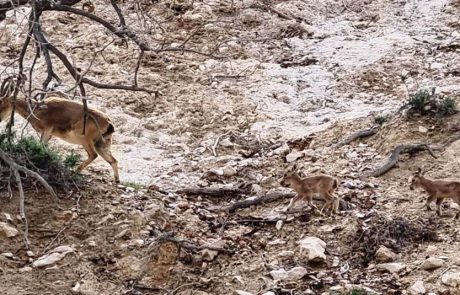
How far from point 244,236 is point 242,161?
7.98 ft

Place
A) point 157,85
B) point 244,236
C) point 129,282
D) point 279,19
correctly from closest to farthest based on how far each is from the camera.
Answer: point 129,282 < point 244,236 < point 157,85 < point 279,19

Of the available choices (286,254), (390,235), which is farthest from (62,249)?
(390,235)

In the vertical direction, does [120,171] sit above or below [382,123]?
below

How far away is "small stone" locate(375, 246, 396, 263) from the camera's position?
22.5ft

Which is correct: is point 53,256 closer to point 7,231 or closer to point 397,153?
point 7,231

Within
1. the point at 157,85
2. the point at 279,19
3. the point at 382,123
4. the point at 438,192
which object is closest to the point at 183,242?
the point at 438,192

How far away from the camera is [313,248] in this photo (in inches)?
275

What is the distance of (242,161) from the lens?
32.5 feet

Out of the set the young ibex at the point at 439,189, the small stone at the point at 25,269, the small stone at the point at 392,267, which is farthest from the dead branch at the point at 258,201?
the small stone at the point at 25,269

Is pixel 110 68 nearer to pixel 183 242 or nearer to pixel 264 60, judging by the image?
pixel 264 60

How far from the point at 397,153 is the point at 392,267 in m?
2.38

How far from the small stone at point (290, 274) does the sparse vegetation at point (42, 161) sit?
7.67 ft

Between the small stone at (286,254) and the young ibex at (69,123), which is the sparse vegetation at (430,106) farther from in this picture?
the young ibex at (69,123)

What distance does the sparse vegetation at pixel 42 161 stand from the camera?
7.73 m
